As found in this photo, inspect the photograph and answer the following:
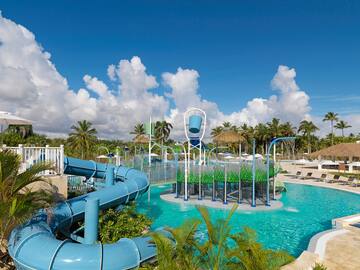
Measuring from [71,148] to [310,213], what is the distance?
1721 inches

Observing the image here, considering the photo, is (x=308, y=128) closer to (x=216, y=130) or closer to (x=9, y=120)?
(x=216, y=130)

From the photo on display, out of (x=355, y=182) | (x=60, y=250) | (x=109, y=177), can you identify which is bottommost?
(x=355, y=182)

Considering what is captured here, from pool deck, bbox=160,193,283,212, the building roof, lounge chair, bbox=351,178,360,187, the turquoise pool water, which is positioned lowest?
the turquoise pool water

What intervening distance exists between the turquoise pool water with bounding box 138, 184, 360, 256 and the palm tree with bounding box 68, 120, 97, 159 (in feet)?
109

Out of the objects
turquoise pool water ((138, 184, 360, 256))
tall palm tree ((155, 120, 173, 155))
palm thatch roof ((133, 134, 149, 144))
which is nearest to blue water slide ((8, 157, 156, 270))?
turquoise pool water ((138, 184, 360, 256))

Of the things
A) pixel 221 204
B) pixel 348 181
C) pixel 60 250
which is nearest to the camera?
pixel 60 250

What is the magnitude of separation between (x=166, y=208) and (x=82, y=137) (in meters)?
38.5

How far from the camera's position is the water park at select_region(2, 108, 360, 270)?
5.64 metres

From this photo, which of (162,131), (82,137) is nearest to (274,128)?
(162,131)

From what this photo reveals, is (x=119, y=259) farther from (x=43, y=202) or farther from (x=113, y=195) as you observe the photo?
(x=113, y=195)

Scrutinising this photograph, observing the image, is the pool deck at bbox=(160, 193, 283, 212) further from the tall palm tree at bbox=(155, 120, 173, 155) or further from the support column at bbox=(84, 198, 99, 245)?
the tall palm tree at bbox=(155, 120, 173, 155)

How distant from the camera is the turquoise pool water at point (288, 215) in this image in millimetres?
10500

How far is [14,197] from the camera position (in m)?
6.15

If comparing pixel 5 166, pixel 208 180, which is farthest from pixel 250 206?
pixel 5 166
